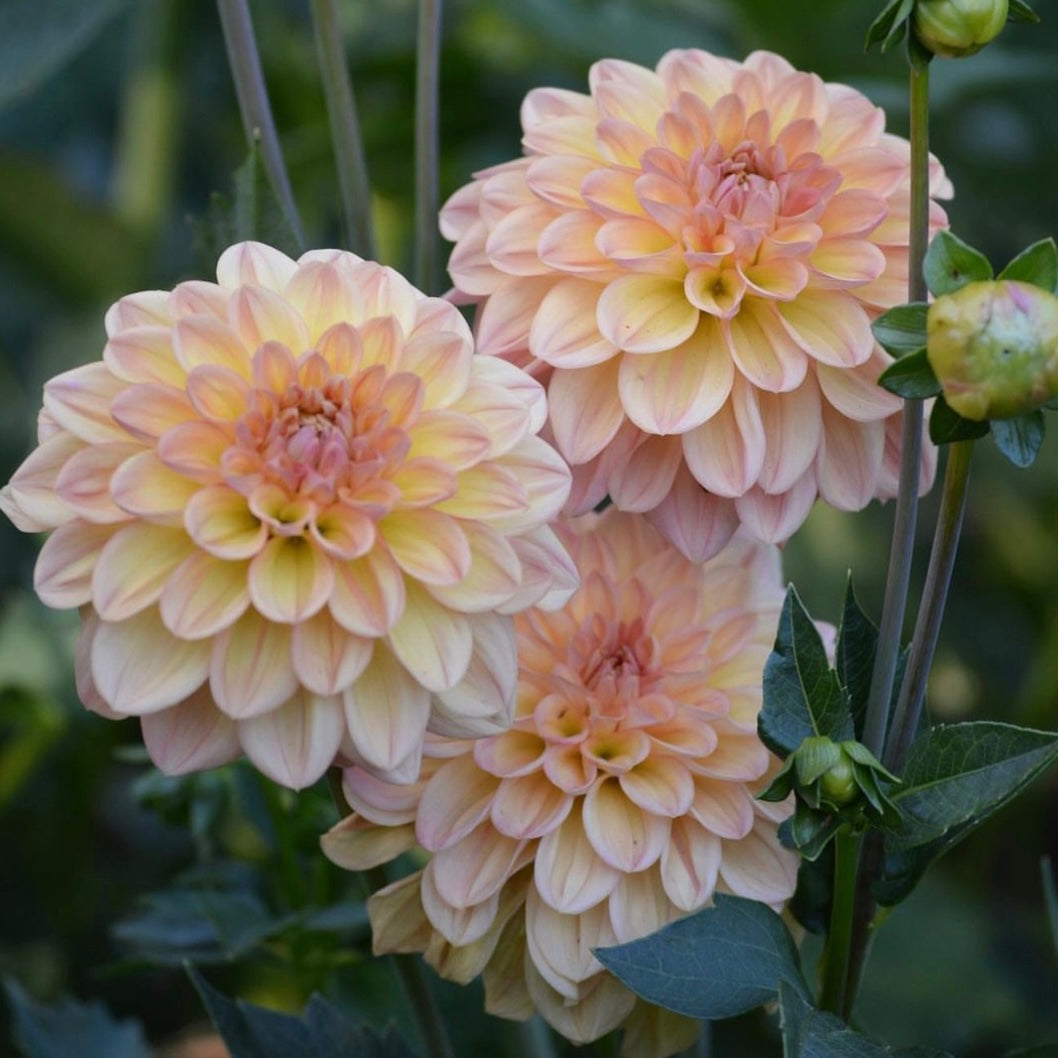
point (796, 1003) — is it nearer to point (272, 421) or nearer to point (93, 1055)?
point (272, 421)

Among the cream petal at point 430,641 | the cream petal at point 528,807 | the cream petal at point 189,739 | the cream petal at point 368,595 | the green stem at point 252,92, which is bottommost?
the cream petal at point 528,807

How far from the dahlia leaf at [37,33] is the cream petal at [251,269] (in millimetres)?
515

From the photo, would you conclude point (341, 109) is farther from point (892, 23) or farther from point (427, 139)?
point (892, 23)

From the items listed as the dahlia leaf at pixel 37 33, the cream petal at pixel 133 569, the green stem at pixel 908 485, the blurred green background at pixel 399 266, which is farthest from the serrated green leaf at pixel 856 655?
the dahlia leaf at pixel 37 33

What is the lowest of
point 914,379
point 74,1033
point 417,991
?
point 74,1033

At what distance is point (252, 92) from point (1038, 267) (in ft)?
0.99

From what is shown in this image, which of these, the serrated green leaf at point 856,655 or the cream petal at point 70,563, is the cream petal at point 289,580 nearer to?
the cream petal at point 70,563

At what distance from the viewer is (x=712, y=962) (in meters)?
0.48

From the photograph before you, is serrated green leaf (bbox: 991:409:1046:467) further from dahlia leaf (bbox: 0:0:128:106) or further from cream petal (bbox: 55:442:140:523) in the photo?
dahlia leaf (bbox: 0:0:128:106)

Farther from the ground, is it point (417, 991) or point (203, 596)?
point (203, 596)

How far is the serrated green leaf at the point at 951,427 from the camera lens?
1.44ft

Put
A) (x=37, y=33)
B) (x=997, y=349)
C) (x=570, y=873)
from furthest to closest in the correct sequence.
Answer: (x=37, y=33)
(x=570, y=873)
(x=997, y=349)

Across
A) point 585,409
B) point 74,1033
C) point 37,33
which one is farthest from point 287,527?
point 37,33

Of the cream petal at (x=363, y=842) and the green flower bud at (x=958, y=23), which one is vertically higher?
the green flower bud at (x=958, y=23)
